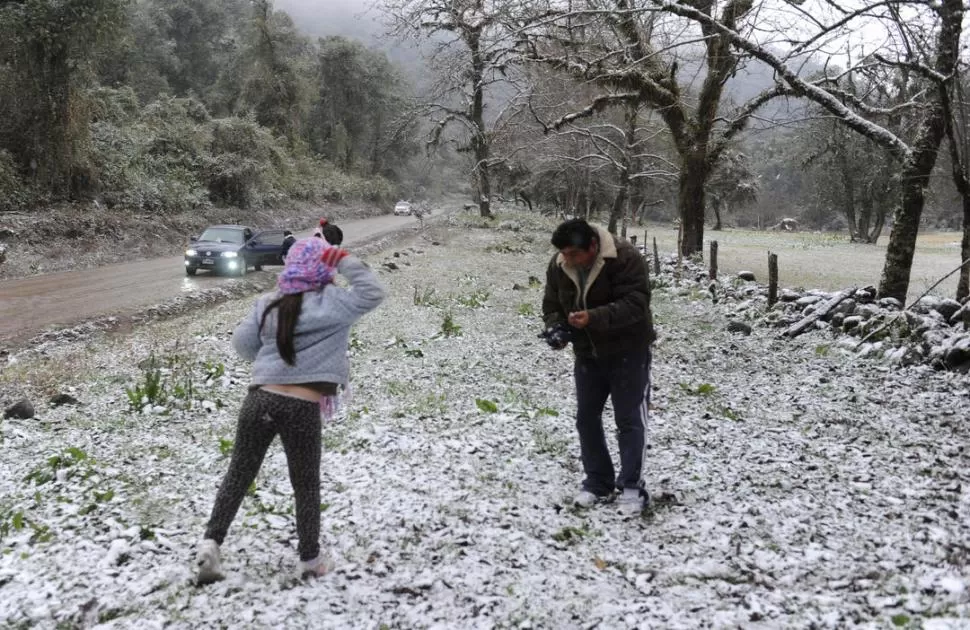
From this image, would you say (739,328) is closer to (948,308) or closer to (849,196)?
(948,308)

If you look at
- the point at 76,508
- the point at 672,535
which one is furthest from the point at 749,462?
the point at 76,508

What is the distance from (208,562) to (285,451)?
0.83m

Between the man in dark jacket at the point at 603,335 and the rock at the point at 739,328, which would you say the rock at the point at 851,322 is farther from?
the man in dark jacket at the point at 603,335

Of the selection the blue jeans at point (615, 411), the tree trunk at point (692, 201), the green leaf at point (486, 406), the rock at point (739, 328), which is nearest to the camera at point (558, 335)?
the blue jeans at point (615, 411)

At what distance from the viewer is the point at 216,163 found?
36.4m

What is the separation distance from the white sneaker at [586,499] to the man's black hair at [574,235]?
185 centimetres

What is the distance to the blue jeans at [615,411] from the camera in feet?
14.8

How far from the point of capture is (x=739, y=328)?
1144 cm

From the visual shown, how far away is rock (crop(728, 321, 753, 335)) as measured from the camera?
11312 mm

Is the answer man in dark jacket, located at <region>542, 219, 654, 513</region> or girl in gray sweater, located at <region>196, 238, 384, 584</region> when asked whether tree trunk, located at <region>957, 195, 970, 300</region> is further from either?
girl in gray sweater, located at <region>196, 238, 384, 584</region>

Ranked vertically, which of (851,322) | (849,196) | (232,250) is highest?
(849,196)

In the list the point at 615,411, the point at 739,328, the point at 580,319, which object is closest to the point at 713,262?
the point at 739,328

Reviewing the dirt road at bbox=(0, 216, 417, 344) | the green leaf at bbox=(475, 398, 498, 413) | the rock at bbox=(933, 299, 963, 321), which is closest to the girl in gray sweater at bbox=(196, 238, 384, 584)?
the green leaf at bbox=(475, 398, 498, 413)

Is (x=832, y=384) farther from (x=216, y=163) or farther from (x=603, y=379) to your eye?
(x=216, y=163)
